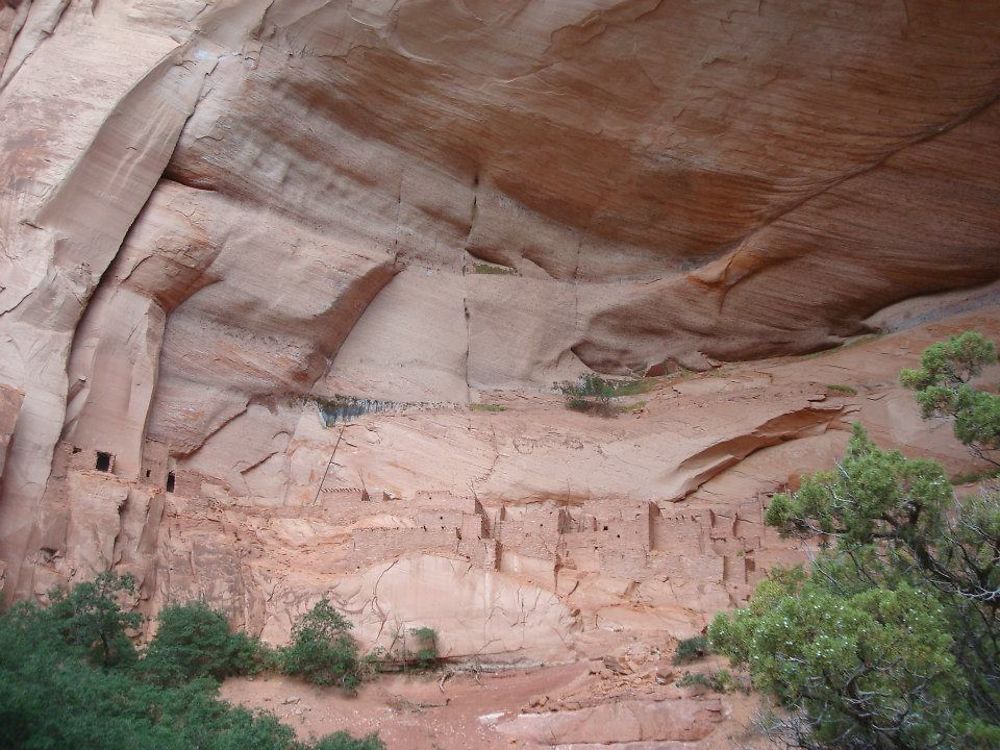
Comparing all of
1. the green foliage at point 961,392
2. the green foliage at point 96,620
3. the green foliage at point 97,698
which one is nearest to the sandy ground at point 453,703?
the green foliage at point 97,698

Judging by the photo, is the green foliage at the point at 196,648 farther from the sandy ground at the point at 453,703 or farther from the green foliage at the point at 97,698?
the sandy ground at the point at 453,703

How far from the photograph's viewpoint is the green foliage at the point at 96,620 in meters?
12.8

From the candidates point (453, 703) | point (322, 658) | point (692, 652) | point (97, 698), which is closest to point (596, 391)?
point (692, 652)

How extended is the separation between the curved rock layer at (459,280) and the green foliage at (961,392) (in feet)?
16.1

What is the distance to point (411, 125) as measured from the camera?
19.1 m

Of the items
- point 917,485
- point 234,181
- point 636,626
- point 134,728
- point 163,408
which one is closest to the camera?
point 917,485

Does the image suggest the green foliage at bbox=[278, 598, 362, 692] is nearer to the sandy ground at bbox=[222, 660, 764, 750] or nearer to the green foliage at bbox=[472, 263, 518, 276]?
the sandy ground at bbox=[222, 660, 764, 750]

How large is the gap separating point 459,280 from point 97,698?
11504 mm

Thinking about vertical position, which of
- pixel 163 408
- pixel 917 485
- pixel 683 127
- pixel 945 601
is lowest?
pixel 945 601

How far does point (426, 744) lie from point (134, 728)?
351 centimetres

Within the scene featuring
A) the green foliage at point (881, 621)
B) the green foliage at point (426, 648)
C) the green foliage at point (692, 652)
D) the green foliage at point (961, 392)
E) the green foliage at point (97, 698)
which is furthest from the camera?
the green foliage at point (426, 648)

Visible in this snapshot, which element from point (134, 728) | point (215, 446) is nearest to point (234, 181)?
point (215, 446)

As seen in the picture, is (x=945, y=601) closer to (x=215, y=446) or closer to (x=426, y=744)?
(x=426, y=744)

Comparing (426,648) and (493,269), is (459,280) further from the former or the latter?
(426,648)
